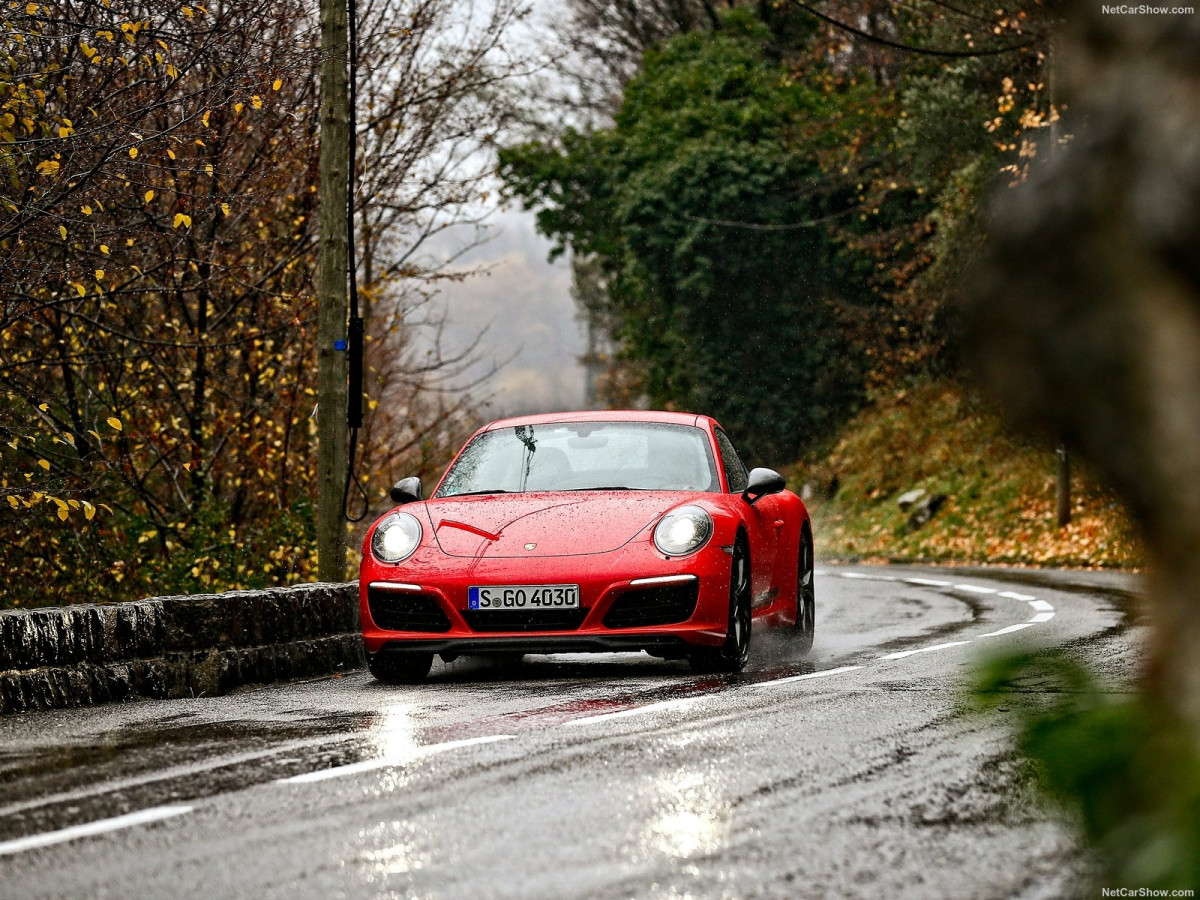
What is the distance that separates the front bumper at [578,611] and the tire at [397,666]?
0.27 metres

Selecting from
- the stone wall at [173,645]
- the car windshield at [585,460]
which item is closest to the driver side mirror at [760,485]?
the car windshield at [585,460]

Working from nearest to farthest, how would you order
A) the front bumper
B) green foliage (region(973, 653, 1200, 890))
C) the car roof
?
1. green foliage (region(973, 653, 1200, 890))
2. the front bumper
3. the car roof

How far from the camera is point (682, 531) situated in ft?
31.8

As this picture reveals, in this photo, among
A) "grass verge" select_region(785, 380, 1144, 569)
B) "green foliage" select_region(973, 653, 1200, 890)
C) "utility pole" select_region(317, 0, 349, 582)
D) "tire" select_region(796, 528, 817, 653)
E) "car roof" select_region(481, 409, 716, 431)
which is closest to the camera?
"green foliage" select_region(973, 653, 1200, 890)

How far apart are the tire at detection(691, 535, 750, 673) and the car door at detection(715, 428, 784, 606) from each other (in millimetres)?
243

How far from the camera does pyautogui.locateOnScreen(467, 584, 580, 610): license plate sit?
9.44 meters

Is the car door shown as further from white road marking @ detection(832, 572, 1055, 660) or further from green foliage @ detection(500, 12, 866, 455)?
green foliage @ detection(500, 12, 866, 455)

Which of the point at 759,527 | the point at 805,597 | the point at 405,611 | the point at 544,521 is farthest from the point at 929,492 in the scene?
the point at 405,611

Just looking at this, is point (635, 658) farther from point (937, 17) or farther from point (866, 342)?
point (866, 342)

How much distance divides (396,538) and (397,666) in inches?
29.4

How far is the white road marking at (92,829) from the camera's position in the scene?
15.4 feet

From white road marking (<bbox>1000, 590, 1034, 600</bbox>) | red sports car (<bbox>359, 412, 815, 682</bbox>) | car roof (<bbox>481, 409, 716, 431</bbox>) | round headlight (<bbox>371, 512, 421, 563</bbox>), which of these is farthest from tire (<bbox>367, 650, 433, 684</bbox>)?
white road marking (<bbox>1000, 590, 1034, 600</bbox>)

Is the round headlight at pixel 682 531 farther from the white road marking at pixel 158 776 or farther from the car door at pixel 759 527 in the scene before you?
the white road marking at pixel 158 776

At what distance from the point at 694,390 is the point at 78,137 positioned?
32.3m
